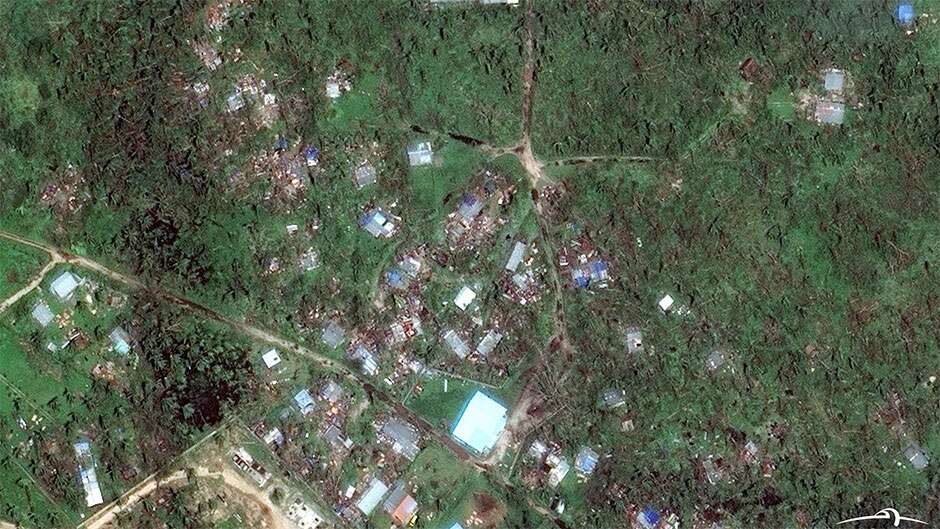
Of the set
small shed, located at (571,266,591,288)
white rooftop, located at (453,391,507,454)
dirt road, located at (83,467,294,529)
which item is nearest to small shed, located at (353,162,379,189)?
small shed, located at (571,266,591,288)

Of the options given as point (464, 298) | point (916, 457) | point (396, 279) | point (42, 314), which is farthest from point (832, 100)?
point (42, 314)

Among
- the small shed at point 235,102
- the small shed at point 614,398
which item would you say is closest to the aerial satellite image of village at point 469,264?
the small shed at point 235,102

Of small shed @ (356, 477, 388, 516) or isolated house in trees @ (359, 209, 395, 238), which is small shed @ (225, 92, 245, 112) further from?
small shed @ (356, 477, 388, 516)

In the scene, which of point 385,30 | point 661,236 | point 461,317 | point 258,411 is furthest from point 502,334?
point 385,30

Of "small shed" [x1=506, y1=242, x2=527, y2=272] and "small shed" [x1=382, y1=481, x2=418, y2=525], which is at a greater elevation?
"small shed" [x1=506, y1=242, x2=527, y2=272]

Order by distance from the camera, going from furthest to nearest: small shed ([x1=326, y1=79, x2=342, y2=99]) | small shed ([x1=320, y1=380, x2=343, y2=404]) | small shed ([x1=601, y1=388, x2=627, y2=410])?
small shed ([x1=326, y1=79, x2=342, y2=99]), small shed ([x1=601, y1=388, x2=627, y2=410]), small shed ([x1=320, y1=380, x2=343, y2=404])

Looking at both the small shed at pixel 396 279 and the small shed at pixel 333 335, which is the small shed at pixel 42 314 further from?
the small shed at pixel 396 279
